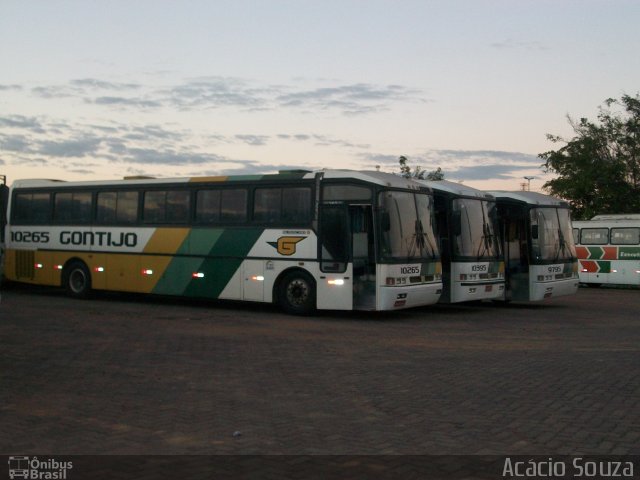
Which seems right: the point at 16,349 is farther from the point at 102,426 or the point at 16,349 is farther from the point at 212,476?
the point at 212,476

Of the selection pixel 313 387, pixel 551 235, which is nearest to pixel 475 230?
pixel 551 235

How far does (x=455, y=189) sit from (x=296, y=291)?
489cm

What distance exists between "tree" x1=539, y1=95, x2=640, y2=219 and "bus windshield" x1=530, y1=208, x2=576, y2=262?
21672 millimetres

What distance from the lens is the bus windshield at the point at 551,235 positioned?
22578mm

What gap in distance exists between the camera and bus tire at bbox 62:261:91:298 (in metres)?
23.2

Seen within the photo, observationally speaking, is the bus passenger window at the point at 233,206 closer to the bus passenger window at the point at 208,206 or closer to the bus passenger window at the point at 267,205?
the bus passenger window at the point at 208,206

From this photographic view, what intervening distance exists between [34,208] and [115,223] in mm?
3406

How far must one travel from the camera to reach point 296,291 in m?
19.3

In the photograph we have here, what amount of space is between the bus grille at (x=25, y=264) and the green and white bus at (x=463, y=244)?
11.8 m

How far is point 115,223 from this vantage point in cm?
2261

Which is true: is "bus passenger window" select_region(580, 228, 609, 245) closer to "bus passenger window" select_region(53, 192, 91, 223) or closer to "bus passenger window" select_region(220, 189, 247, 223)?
"bus passenger window" select_region(220, 189, 247, 223)

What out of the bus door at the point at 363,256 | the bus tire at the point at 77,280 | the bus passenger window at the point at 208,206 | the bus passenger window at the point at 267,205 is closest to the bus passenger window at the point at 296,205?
the bus passenger window at the point at 267,205

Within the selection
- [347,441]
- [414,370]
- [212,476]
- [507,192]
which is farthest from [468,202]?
[212,476]

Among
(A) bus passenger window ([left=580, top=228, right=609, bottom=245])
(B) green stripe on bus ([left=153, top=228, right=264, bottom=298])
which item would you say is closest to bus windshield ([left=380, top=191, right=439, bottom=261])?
(B) green stripe on bus ([left=153, top=228, right=264, bottom=298])
